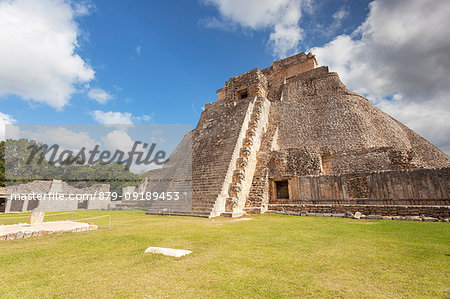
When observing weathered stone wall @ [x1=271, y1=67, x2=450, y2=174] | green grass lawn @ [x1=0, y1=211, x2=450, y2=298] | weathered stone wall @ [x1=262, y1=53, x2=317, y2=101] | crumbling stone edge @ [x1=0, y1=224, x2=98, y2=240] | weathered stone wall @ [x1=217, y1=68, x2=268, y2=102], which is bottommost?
crumbling stone edge @ [x1=0, y1=224, x2=98, y2=240]

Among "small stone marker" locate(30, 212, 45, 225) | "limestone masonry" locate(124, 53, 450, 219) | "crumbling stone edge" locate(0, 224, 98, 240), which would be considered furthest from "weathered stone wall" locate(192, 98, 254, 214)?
"small stone marker" locate(30, 212, 45, 225)

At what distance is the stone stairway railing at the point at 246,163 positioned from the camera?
10359 mm

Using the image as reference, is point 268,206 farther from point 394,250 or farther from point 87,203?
point 87,203

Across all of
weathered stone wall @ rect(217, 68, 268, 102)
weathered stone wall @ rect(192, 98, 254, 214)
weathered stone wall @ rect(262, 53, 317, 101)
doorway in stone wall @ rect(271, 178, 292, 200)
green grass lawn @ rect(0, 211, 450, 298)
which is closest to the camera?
green grass lawn @ rect(0, 211, 450, 298)

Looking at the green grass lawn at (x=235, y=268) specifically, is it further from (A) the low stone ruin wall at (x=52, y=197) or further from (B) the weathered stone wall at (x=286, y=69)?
(B) the weathered stone wall at (x=286, y=69)

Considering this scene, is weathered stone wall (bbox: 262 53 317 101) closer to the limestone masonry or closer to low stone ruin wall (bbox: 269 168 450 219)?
the limestone masonry

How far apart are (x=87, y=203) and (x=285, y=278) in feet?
84.0

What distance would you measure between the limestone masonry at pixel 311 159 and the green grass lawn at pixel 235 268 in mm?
5407

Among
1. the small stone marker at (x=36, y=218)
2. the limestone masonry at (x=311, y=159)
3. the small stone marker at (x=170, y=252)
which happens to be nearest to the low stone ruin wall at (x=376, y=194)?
the limestone masonry at (x=311, y=159)

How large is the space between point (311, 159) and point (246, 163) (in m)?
3.82

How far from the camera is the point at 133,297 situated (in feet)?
7.06

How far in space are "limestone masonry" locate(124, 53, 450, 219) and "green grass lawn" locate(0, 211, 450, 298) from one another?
5407mm

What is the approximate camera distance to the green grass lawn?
7.42 feet

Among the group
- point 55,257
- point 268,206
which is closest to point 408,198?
point 268,206
